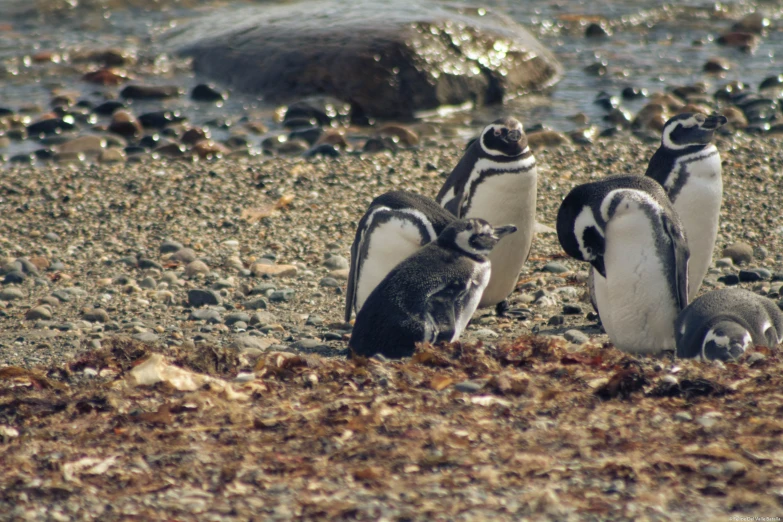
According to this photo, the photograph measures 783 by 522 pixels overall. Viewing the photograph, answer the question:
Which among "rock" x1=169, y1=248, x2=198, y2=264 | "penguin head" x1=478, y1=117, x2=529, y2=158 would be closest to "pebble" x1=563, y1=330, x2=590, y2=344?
"penguin head" x1=478, y1=117, x2=529, y2=158

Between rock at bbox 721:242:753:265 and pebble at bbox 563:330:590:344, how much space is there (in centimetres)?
170

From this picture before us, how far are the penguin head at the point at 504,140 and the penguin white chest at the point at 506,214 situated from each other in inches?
5.1

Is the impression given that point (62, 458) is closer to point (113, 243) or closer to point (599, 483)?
point (599, 483)

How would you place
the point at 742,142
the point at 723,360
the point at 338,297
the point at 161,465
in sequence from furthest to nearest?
1. the point at 742,142
2. the point at 338,297
3. the point at 723,360
4. the point at 161,465

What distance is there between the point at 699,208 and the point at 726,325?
136cm

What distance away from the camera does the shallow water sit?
12281 millimetres

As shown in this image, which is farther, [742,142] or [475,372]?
[742,142]

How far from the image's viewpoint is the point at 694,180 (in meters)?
5.64

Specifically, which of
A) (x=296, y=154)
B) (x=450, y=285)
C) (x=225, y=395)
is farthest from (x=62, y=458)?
(x=296, y=154)

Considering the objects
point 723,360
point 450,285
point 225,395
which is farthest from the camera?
point 450,285

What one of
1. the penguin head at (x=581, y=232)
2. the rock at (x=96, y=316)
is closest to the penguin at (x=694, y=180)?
the penguin head at (x=581, y=232)

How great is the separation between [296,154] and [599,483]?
7004 mm

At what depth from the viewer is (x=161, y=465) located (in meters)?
3.19

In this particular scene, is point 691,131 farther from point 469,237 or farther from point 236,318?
point 236,318
